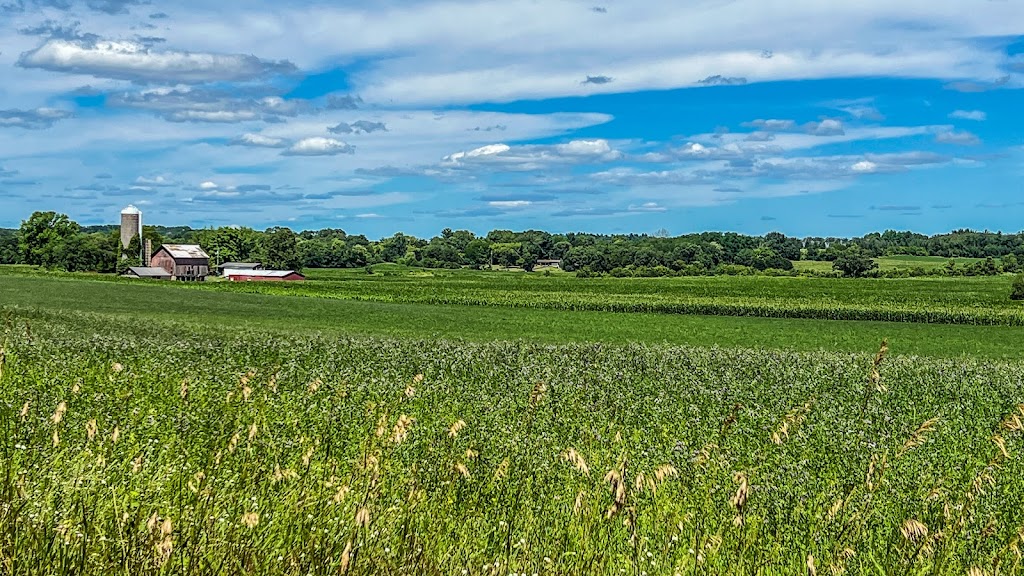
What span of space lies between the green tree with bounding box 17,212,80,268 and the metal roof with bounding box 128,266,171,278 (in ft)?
64.5

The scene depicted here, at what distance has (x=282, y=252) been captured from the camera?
137 meters

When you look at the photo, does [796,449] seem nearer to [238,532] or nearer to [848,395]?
[848,395]

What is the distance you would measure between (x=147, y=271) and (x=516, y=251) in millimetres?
77654

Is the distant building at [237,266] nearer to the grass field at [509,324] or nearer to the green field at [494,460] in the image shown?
the grass field at [509,324]

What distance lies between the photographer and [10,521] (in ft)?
13.5

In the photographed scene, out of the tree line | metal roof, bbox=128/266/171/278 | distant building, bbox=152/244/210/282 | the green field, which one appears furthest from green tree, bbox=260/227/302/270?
the green field

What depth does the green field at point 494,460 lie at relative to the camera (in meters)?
4.71

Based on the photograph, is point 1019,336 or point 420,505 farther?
point 1019,336

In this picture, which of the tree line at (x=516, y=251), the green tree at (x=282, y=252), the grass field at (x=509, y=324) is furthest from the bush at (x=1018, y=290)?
the green tree at (x=282, y=252)

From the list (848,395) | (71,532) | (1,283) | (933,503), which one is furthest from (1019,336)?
(1,283)

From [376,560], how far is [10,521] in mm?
1792

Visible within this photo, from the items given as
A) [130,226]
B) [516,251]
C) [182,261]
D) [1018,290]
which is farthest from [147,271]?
[1018,290]

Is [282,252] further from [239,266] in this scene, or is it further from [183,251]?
[183,251]

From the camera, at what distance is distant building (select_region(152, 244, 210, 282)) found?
11781cm
